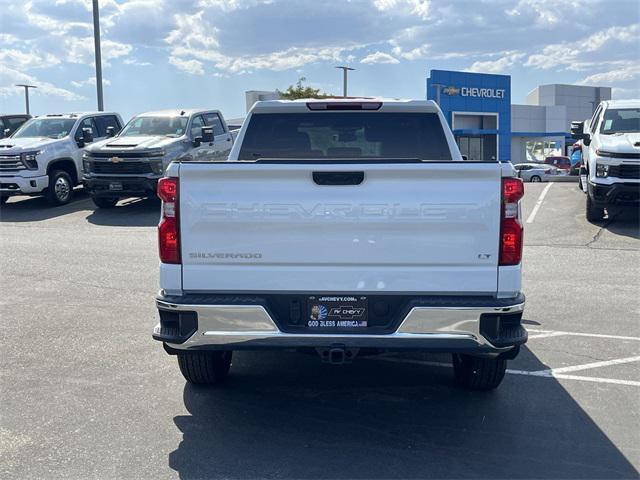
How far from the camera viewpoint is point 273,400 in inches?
202

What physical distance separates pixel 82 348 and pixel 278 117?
266 cm

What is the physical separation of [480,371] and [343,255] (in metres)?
1.57

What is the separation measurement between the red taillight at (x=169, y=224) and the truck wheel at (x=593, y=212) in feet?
34.9

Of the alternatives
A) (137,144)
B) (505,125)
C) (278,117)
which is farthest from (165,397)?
(505,125)

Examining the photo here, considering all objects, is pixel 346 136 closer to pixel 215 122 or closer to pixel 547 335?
pixel 547 335

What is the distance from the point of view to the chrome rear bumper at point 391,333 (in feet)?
13.8

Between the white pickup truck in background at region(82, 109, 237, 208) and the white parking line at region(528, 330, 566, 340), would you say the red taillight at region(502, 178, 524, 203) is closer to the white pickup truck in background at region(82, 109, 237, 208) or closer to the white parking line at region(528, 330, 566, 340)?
the white parking line at region(528, 330, 566, 340)

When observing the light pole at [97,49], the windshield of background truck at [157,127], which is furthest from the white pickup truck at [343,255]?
the light pole at [97,49]

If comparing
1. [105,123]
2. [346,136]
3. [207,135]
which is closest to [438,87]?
[105,123]

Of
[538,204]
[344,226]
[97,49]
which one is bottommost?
[538,204]

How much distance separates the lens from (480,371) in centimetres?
512

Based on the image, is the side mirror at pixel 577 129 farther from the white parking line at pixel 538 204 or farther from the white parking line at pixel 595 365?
the white parking line at pixel 595 365

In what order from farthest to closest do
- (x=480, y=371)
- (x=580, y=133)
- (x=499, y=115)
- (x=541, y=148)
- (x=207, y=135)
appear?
(x=541, y=148) < (x=499, y=115) < (x=207, y=135) < (x=580, y=133) < (x=480, y=371)

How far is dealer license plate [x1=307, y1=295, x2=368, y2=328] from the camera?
4301mm
